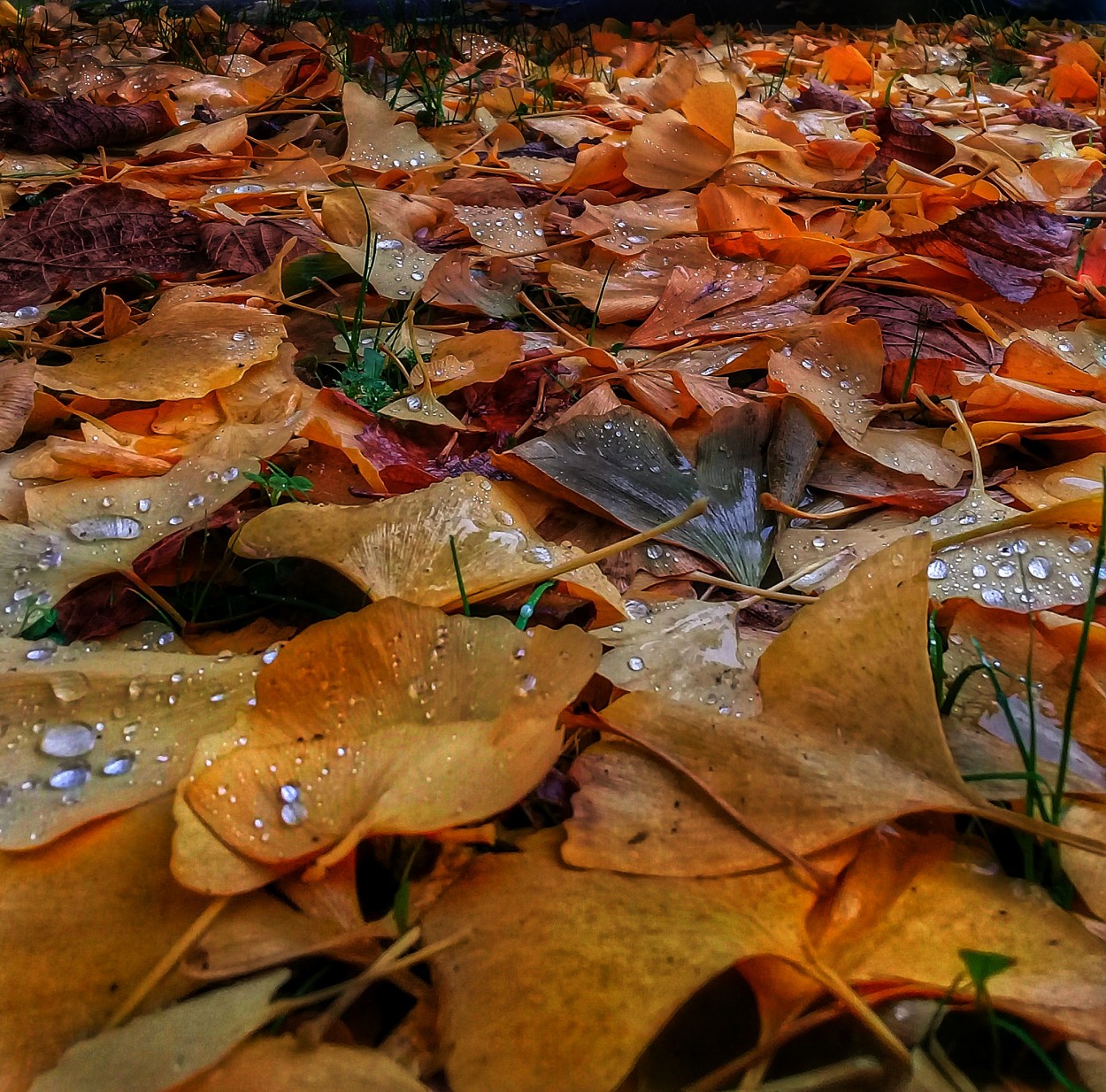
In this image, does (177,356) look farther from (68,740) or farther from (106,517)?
(68,740)

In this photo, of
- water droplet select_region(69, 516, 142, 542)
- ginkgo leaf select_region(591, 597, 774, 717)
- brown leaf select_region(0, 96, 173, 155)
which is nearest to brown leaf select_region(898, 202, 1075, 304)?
ginkgo leaf select_region(591, 597, 774, 717)

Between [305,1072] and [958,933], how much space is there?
23 cm

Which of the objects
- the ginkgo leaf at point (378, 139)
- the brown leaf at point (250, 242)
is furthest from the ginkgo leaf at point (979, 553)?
the ginkgo leaf at point (378, 139)

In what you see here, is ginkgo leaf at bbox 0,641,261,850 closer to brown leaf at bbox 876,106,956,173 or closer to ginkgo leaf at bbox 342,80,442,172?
ginkgo leaf at bbox 342,80,442,172

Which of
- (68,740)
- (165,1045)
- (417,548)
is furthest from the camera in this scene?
(417,548)

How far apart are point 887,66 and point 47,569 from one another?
201 cm

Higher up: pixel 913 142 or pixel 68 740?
pixel 913 142

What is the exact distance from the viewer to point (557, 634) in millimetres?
381

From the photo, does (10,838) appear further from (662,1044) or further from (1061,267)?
(1061,267)

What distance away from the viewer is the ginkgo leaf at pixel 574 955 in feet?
0.89

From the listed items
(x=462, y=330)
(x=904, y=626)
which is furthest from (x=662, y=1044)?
(x=462, y=330)

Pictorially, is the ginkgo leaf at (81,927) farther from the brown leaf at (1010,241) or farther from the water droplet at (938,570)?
the brown leaf at (1010,241)

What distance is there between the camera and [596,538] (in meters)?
0.58

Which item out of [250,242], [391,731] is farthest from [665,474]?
[250,242]
